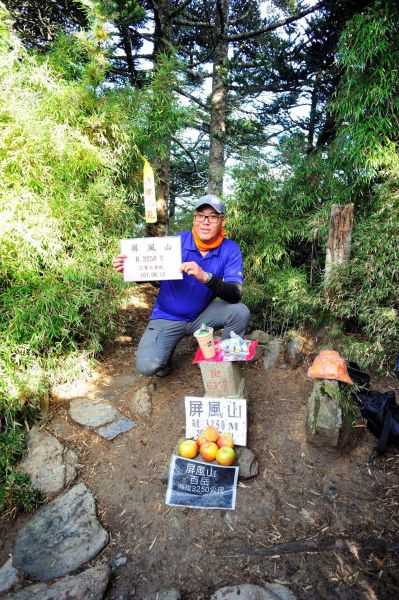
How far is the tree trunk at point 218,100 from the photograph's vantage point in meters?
5.62

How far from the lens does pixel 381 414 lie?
243cm

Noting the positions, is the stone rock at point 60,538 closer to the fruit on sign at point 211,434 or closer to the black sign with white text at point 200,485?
the black sign with white text at point 200,485

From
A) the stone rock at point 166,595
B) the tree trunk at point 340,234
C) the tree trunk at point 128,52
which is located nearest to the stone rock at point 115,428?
the stone rock at point 166,595

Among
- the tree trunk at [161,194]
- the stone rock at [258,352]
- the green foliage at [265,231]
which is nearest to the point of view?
the stone rock at [258,352]

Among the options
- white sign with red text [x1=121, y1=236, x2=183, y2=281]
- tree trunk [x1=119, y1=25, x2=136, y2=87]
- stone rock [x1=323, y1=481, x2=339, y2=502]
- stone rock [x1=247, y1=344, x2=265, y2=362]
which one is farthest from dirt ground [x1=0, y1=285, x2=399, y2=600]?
tree trunk [x1=119, y1=25, x2=136, y2=87]

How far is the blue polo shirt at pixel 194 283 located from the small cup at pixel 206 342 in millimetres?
668

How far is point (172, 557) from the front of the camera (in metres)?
1.93

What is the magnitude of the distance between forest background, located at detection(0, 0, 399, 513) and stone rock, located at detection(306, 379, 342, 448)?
0.89 metres

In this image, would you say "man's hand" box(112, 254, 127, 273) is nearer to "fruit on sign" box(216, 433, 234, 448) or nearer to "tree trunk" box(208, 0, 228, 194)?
"fruit on sign" box(216, 433, 234, 448)

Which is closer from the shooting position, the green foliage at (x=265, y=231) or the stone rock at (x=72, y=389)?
the stone rock at (x=72, y=389)

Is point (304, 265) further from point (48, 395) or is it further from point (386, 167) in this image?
point (48, 395)

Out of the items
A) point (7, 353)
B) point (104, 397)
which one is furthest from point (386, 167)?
point (7, 353)

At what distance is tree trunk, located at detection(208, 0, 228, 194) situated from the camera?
5625 mm

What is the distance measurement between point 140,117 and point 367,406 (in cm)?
378
